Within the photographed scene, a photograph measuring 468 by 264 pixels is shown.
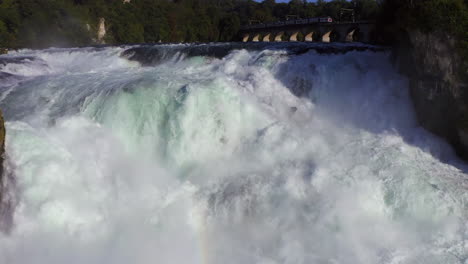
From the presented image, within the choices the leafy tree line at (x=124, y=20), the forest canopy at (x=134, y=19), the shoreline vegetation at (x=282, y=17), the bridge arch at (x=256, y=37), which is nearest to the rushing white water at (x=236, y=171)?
the shoreline vegetation at (x=282, y=17)

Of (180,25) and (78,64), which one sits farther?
(180,25)

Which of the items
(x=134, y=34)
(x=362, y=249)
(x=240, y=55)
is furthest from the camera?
(x=134, y=34)

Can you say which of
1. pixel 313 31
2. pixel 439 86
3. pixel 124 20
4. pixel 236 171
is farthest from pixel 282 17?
pixel 236 171

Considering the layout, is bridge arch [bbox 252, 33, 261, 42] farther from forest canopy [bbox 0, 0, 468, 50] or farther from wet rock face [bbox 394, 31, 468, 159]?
wet rock face [bbox 394, 31, 468, 159]

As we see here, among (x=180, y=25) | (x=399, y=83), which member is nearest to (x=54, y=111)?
(x=399, y=83)

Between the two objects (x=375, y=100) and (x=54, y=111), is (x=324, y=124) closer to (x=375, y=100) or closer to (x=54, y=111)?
(x=375, y=100)

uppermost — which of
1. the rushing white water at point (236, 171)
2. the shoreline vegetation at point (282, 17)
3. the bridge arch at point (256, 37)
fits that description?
the shoreline vegetation at point (282, 17)

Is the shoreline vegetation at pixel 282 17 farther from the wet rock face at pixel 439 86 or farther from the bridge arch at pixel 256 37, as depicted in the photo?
the bridge arch at pixel 256 37
